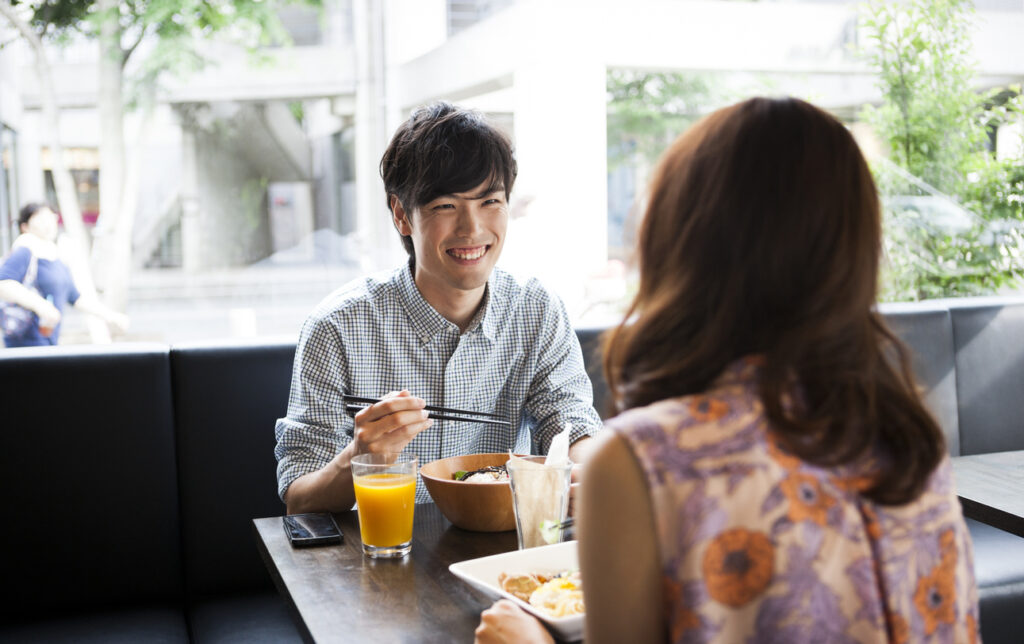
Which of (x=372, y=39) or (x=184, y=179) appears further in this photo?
(x=372, y=39)

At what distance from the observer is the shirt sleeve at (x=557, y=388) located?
1.83 meters

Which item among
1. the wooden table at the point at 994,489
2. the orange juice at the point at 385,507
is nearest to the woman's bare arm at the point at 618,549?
the orange juice at the point at 385,507

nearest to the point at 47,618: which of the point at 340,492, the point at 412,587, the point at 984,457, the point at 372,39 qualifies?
the point at 340,492

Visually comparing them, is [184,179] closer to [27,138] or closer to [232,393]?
[27,138]

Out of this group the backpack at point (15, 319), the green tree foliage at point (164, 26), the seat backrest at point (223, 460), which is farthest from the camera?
the green tree foliage at point (164, 26)

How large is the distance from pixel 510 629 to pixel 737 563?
30cm

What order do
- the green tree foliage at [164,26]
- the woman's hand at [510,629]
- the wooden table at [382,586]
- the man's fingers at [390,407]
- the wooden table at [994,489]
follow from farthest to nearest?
the green tree foliage at [164,26] → the wooden table at [994,489] → the man's fingers at [390,407] → the wooden table at [382,586] → the woman's hand at [510,629]

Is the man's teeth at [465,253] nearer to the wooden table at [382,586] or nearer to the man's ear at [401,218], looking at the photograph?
the man's ear at [401,218]

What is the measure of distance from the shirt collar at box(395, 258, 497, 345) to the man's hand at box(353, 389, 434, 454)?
0.47 m

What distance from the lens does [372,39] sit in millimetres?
4332

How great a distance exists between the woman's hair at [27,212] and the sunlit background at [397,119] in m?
0.04

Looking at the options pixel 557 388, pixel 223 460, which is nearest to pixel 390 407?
pixel 557 388

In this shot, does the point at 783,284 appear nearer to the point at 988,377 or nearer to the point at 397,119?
the point at 988,377

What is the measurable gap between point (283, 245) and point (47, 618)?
8.08 feet
